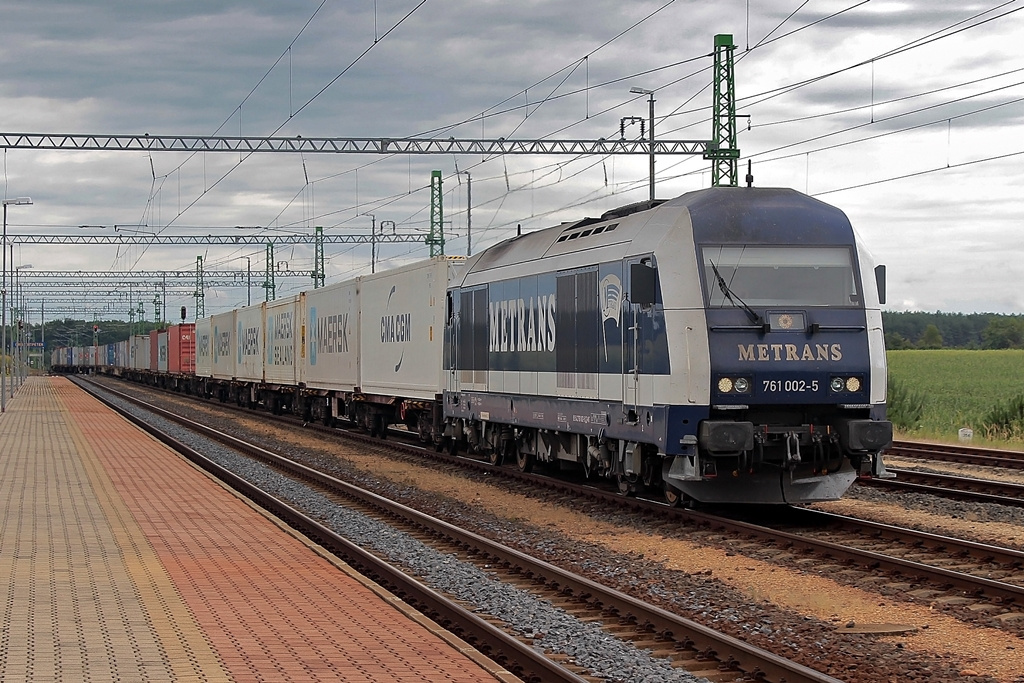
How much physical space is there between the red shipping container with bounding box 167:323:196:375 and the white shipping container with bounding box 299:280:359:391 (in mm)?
25260

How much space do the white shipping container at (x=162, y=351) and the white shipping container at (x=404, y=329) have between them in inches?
1652

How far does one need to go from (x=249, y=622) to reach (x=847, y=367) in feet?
25.4

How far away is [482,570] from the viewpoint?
11.7 meters

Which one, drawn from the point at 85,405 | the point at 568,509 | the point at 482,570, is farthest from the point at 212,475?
the point at 85,405

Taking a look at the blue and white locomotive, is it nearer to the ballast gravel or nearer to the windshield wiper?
the windshield wiper

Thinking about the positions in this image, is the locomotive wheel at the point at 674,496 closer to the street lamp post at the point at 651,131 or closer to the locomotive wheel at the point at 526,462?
the locomotive wheel at the point at 526,462

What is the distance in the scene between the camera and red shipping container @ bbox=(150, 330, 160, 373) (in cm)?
7319

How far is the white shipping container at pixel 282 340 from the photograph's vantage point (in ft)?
124

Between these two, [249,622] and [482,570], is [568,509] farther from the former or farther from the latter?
[249,622]

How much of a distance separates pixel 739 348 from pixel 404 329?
13678 mm

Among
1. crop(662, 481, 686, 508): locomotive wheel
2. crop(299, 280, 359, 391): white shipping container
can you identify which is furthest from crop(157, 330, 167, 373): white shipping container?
crop(662, 481, 686, 508): locomotive wheel

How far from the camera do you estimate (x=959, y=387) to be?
52.3 metres

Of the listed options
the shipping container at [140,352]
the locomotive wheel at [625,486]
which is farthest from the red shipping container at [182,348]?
the locomotive wheel at [625,486]

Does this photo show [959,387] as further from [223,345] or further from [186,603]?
[186,603]
